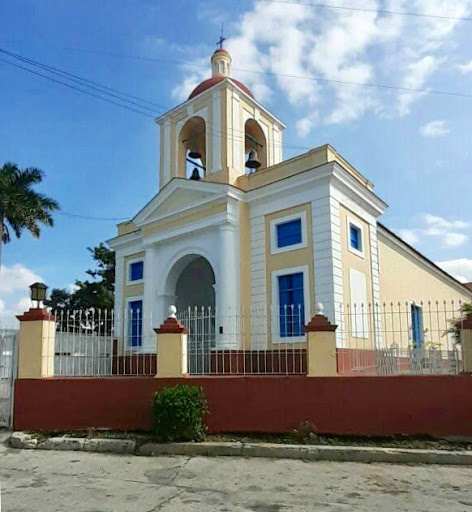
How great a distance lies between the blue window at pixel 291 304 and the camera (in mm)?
13242

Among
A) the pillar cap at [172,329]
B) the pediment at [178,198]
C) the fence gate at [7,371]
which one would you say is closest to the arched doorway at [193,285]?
the pediment at [178,198]

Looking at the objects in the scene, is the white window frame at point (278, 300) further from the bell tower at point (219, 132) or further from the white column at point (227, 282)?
the bell tower at point (219, 132)

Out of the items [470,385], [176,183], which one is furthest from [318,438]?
[176,183]

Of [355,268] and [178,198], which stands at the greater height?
[178,198]

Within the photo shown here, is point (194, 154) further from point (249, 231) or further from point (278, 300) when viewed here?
point (278, 300)

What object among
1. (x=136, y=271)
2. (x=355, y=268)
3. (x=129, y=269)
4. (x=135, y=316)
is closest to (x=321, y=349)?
(x=355, y=268)

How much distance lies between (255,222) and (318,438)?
8027 millimetres

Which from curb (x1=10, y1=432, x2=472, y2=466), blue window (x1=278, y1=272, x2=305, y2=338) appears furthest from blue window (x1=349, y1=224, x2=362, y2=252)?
curb (x1=10, y1=432, x2=472, y2=466)

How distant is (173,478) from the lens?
617cm

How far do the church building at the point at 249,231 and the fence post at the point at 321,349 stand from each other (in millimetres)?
4388

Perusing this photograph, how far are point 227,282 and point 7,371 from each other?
20.7 ft

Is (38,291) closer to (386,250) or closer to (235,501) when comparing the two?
(235,501)

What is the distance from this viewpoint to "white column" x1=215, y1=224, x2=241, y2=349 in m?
13.6

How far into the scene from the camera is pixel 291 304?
536 inches
